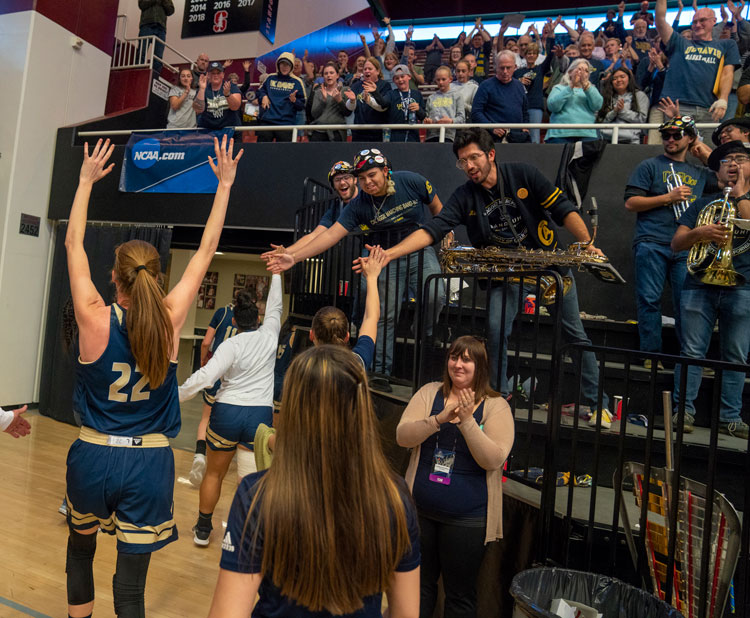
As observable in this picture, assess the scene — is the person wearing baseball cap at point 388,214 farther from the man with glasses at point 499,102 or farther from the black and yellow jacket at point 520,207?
the man with glasses at point 499,102

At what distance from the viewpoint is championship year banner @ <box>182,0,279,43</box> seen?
481 inches

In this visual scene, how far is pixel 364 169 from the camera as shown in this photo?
13.5 feet

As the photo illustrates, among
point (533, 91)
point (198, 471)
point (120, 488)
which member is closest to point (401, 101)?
point (533, 91)

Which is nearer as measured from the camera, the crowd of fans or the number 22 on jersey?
the number 22 on jersey

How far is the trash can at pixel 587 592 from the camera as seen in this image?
226 centimetres

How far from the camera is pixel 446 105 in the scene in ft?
24.6

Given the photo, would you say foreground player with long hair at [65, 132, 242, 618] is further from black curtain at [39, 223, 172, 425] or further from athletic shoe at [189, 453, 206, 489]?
black curtain at [39, 223, 172, 425]

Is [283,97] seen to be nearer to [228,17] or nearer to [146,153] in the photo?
[146,153]

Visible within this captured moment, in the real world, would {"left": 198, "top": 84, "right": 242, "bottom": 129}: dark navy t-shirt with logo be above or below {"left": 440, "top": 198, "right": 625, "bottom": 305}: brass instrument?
above

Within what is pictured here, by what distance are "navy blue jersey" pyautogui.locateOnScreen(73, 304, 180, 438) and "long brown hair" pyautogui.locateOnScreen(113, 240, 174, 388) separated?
0.05 meters

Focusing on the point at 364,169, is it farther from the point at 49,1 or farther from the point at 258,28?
the point at 258,28

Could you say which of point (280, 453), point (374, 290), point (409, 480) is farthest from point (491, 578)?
point (280, 453)

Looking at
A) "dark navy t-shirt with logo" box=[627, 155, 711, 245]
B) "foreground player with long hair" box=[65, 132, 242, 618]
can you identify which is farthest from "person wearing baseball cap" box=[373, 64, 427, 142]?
"foreground player with long hair" box=[65, 132, 242, 618]

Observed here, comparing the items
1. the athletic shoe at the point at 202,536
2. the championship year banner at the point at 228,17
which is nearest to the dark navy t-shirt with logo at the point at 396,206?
the athletic shoe at the point at 202,536
